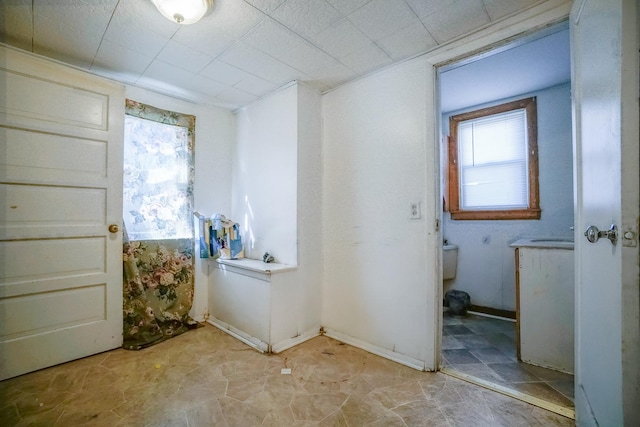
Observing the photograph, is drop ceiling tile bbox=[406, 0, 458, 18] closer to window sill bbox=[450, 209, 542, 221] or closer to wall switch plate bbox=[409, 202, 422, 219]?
wall switch plate bbox=[409, 202, 422, 219]

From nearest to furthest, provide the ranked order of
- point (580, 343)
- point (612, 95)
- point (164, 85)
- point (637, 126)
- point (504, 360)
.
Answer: point (637, 126) < point (612, 95) < point (580, 343) < point (504, 360) < point (164, 85)

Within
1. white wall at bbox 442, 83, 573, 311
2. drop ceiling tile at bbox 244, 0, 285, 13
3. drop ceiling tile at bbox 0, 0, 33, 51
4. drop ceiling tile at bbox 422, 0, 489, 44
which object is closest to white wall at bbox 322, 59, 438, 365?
drop ceiling tile at bbox 422, 0, 489, 44

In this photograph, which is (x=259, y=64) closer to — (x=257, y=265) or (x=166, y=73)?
(x=166, y=73)

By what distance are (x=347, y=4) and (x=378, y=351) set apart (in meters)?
2.47

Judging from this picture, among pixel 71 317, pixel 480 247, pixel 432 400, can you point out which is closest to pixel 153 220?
pixel 71 317

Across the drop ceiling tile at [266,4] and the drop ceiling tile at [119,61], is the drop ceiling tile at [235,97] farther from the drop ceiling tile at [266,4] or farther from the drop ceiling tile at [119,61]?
the drop ceiling tile at [266,4]

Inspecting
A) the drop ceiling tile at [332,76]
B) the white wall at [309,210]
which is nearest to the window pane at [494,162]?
the drop ceiling tile at [332,76]

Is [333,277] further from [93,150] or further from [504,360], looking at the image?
[93,150]

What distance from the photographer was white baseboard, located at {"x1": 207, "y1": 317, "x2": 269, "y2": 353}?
2.27 metres

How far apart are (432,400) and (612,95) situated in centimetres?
173

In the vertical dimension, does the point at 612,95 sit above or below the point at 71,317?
above

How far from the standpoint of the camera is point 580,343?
1372 mm

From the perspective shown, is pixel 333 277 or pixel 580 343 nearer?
pixel 580 343

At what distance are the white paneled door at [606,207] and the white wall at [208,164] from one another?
301cm
